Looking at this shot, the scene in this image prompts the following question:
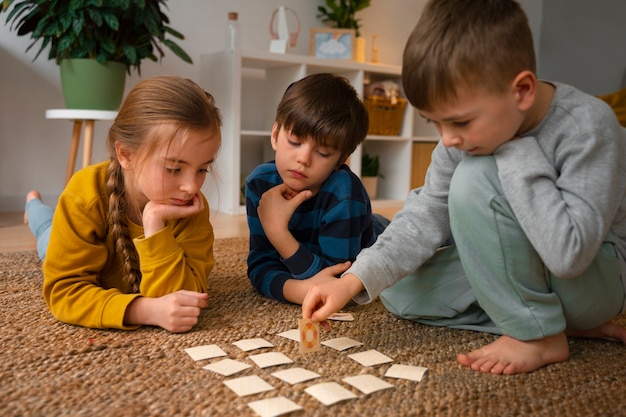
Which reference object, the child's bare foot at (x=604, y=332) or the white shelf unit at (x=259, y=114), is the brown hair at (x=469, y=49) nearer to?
the child's bare foot at (x=604, y=332)

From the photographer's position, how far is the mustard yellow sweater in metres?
1.10

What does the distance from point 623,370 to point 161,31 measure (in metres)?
2.22

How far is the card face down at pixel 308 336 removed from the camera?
961 millimetres

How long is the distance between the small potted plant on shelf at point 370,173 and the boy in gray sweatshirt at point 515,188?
2625 mm

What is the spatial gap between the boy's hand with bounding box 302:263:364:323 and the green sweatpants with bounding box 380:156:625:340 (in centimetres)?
19

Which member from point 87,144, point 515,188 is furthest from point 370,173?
point 515,188

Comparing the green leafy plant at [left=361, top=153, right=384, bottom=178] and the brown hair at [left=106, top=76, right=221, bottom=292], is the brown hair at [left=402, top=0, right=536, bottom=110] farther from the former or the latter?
Result: the green leafy plant at [left=361, top=153, right=384, bottom=178]

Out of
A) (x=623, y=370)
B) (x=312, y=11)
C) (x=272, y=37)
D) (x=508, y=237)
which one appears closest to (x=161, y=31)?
(x=272, y=37)

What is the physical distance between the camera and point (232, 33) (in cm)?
308

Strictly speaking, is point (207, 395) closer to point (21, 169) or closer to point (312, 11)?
point (21, 169)

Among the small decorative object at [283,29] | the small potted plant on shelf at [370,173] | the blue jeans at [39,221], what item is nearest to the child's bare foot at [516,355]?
the blue jeans at [39,221]

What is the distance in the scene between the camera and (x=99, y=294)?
3.66ft

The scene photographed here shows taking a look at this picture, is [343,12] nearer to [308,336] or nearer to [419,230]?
Result: [419,230]

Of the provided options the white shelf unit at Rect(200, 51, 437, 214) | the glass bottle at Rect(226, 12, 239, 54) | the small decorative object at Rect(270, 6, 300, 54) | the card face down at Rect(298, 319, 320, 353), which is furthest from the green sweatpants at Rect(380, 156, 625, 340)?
the small decorative object at Rect(270, 6, 300, 54)
